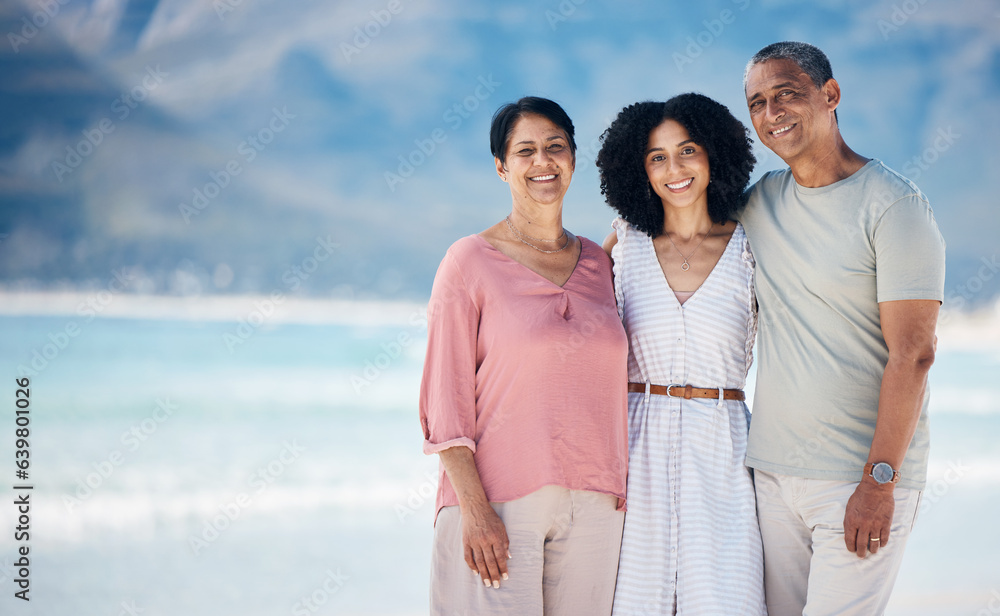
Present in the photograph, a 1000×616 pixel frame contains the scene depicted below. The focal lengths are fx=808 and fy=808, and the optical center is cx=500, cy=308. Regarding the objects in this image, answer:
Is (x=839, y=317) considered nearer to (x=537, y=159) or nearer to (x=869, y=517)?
(x=869, y=517)

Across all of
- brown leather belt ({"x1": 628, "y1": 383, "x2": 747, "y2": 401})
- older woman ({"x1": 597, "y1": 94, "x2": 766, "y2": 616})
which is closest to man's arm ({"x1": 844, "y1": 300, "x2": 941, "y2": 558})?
older woman ({"x1": 597, "y1": 94, "x2": 766, "y2": 616})

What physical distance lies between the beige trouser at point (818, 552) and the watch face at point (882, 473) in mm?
120

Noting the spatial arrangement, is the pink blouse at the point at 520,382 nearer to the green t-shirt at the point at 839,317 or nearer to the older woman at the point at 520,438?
the older woman at the point at 520,438

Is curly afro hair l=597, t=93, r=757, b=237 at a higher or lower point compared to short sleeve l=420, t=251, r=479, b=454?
higher

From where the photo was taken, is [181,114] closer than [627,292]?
No

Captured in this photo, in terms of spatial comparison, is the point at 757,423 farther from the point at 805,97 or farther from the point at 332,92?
the point at 332,92

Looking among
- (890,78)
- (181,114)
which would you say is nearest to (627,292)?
(890,78)

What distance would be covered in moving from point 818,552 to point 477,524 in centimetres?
100

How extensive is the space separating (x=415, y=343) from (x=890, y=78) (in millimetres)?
6539

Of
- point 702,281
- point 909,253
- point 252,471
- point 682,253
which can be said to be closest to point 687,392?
point 702,281

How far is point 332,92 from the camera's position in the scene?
10156mm

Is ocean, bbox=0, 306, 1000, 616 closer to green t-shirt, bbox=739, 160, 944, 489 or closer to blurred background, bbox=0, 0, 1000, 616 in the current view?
blurred background, bbox=0, 0, 1000, 616

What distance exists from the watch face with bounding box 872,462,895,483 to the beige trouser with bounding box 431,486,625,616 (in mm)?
726

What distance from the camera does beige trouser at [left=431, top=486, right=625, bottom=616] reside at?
7.47 ft
